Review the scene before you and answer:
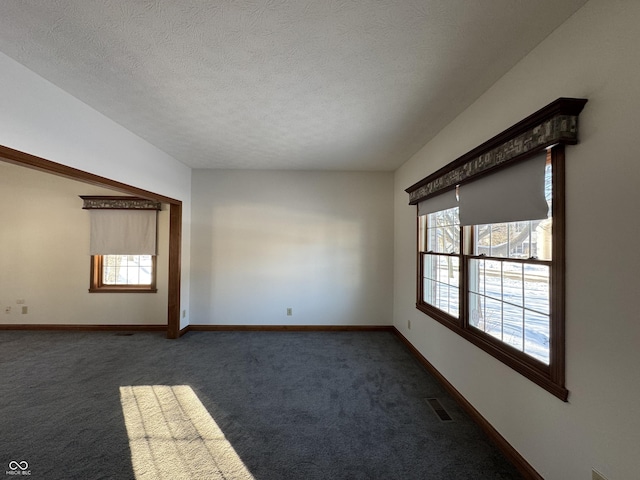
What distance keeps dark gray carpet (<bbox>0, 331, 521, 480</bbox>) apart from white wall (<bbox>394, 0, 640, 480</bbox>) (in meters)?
0.51

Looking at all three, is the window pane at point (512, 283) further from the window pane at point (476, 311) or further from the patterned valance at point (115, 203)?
the patterned valance at point (115, 203)

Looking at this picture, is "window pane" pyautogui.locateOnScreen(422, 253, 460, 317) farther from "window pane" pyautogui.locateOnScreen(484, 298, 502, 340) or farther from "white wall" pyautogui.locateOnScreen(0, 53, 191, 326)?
"white wall" pyautogui.locateOnScreen(0, 53, 191, 326)

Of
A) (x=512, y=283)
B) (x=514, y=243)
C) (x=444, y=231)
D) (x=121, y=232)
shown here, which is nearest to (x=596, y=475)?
(x=512, y=283)

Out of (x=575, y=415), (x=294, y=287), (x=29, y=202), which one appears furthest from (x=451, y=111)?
(x=29, y=202)

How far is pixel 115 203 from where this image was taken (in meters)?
4.13

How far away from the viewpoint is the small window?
14.0 ft

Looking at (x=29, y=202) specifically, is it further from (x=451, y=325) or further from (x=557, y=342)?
(x=557, y=342)

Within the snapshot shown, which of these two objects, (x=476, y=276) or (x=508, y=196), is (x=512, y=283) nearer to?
(x=476, y=276)

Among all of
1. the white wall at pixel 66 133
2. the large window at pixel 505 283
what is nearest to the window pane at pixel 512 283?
the large window at pixel 505 283

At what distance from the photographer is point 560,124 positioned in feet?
4.25

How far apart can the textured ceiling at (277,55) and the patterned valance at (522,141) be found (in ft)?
1.52

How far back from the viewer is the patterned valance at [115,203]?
4.11 metres

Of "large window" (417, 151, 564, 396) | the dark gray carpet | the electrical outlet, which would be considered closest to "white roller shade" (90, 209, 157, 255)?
the dark gray carpet

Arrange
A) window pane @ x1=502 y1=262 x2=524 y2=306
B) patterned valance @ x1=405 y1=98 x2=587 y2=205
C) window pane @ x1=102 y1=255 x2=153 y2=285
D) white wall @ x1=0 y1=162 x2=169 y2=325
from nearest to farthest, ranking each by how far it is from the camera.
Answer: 1. patterned valance @ x1=405 y1=98 x2=587 y2=205
2. window pane @ x1=502 y1=262 x2=524 y2=306
3. white wall @ x1=0 y1=162 x2=169 y2=325
4. window pane @ x1=102 y1=255 x2=153 y2=285
